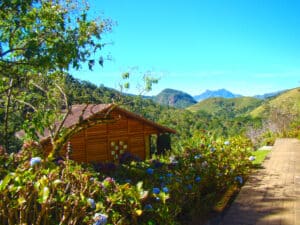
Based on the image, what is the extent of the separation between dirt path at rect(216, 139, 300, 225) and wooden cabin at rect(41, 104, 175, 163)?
9.81m

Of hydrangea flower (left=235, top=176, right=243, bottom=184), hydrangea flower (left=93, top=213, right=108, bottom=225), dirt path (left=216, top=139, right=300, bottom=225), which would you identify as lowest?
dirt path (left=216, top=139, right=300, bottom=225)

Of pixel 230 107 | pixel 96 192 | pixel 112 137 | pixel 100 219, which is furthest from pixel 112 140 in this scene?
pixel 230 107

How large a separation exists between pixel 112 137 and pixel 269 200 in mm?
13766

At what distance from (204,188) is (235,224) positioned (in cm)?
126

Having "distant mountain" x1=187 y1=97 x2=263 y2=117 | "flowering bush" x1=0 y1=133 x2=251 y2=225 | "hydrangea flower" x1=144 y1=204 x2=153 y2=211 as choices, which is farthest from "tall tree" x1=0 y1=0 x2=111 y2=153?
"distant mountain" x1=187 y1=97 x2=263 y2=117

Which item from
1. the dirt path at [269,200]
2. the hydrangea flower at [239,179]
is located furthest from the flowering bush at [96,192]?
the dirt path at [269,200]

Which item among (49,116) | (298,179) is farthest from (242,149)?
(49,116)

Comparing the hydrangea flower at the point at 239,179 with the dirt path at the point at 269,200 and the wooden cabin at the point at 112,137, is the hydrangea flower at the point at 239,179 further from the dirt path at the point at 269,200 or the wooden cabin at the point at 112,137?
the wooden cabin at the point at 112,137

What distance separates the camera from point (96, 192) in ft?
9.62

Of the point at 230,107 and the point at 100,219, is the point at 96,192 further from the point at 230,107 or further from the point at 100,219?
the point at 230,107

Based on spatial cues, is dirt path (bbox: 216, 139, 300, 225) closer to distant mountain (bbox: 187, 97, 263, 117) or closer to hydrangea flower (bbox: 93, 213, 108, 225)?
hydrangea flower (bbox: 93, 213, 108, 225)

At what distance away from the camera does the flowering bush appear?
2348mm

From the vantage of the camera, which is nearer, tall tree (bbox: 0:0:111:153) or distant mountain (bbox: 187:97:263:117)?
tall tree (bbox: 0:0:111:153)

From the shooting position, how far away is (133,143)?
1927 centimetres
